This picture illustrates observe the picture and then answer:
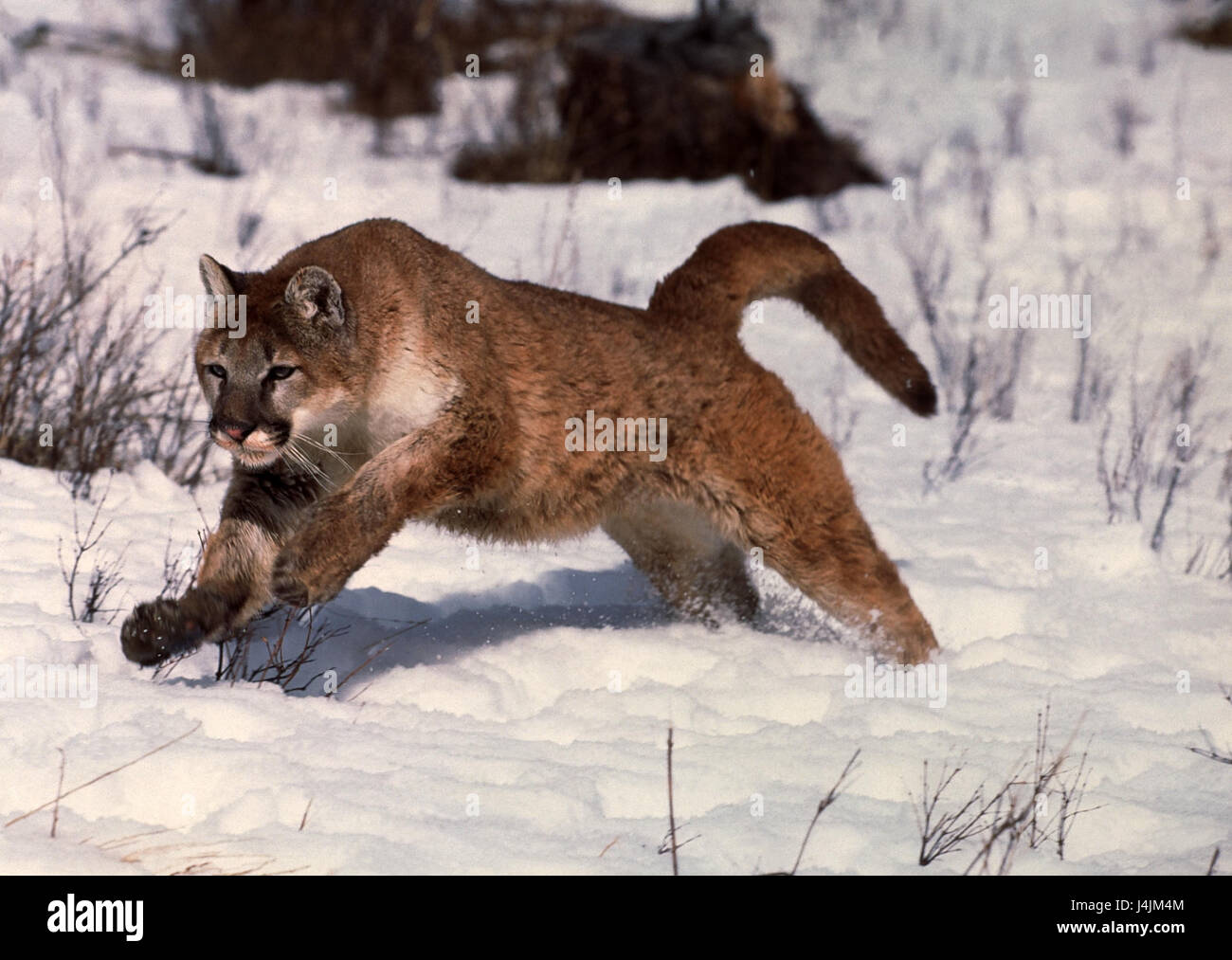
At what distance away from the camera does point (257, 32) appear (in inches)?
517

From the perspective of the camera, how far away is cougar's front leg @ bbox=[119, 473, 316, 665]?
373 cm

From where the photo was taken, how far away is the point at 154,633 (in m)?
3.72

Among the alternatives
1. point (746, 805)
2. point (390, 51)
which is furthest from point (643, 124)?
point (746, 805)

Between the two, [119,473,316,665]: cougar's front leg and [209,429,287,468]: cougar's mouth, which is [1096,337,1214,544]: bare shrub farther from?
[209,429,287,468]: cougar's mouth

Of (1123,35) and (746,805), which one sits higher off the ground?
(1123,35)

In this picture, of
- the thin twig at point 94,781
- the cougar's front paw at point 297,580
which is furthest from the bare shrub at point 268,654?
the thin twig at point 94,781

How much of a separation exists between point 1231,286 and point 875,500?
15.1 ft

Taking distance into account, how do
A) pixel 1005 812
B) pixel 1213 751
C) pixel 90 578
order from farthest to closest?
pixel 90 578 → pixel 1213 751 → pixel 1005 812

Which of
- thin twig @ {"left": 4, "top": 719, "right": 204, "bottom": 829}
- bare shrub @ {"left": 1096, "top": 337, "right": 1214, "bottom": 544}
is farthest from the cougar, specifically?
bare shrub @ {"left": 1096, "top": 337, "right": 1214, "bottom": 544}

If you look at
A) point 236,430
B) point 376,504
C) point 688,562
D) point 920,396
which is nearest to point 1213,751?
point 920,396

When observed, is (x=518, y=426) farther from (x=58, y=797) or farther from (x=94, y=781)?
(x=58, y=797)

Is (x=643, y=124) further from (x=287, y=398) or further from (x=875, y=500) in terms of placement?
(x=287, y=398)

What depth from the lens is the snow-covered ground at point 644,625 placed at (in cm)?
317

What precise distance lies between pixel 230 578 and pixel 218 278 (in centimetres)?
90
